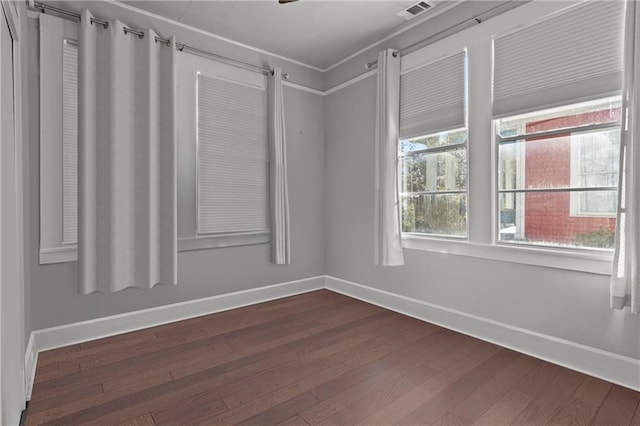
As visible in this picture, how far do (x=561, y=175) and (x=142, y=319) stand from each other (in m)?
3.57

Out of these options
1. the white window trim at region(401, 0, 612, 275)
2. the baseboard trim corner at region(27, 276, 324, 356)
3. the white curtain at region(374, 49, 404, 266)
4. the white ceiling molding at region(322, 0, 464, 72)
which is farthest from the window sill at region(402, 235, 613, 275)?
the white ceiling molding at region(322, 0, 464, 72)

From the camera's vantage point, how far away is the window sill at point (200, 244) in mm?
2559

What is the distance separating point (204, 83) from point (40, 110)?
4.42 ft

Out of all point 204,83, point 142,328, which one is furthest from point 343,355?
point 204,83

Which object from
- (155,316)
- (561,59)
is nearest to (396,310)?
(155,316)

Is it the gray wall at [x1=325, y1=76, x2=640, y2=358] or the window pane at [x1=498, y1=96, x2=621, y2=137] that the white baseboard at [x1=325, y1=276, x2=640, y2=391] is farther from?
the window pane at [x1=498, y1=96, x2=621, y2=137]

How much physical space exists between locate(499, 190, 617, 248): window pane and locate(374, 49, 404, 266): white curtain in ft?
3.05

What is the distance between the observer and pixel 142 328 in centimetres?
295

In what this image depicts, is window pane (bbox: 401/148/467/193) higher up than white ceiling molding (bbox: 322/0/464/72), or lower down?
lower down

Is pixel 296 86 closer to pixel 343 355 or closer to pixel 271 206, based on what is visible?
pixel 271 206

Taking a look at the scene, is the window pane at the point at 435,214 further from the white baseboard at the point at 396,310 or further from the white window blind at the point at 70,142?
the white window blind at the point at 70,142

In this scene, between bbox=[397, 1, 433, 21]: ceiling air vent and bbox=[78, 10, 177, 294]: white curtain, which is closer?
bbox=[78, 10, 177, 294]: white curtain

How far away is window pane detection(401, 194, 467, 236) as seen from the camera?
2.92 metres

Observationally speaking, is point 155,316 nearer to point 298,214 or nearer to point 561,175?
point 298,214
